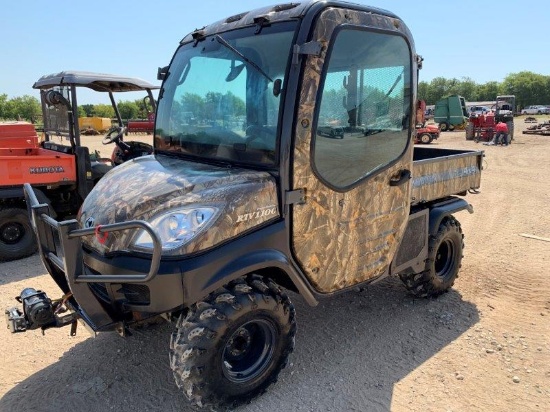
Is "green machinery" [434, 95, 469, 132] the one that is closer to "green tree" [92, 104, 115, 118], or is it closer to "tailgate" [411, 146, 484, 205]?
"green tree" [92, 104, 115, 118]

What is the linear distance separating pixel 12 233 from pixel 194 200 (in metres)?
4.31

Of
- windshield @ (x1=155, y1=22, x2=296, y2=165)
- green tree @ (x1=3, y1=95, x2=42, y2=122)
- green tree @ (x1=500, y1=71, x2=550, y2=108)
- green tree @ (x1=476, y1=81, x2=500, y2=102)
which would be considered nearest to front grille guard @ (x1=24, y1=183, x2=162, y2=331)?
windshield @ (x1=155, y1=22, x2=296, y2=165)

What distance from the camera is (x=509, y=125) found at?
23156mm

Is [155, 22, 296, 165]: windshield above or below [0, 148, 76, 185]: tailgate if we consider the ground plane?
above

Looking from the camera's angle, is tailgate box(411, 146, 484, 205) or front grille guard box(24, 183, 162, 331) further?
tailgate box(411, 146, 484, 205)

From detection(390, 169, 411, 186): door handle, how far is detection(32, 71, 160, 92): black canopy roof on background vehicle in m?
4.54

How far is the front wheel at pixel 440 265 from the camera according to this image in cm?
421

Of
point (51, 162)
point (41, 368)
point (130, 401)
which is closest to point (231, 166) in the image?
point (130, 401)

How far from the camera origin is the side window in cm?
286

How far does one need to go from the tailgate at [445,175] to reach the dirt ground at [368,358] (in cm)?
106

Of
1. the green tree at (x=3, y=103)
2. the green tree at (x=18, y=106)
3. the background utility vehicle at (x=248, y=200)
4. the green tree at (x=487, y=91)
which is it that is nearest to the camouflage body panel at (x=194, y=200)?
the background utility vehicle at (x=248, y=200)

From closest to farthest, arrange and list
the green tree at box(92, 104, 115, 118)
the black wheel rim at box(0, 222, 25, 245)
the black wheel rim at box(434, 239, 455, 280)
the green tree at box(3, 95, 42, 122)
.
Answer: the black wheel rim at box(434, 239, 455, 280) → the black wheel rim at box(0, 222, 25, 245) → the green tree at box(92, 104, 115, 118) → the green tree at box(3, 95, 42, 122)

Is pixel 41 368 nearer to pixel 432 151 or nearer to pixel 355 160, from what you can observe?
pixel 355 160

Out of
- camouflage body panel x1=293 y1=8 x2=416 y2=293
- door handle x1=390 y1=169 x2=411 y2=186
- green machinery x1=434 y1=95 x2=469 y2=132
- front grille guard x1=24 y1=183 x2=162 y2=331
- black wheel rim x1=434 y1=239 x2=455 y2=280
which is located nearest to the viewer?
front grille guard x1=24 y1=183 x2=162 y2=331
